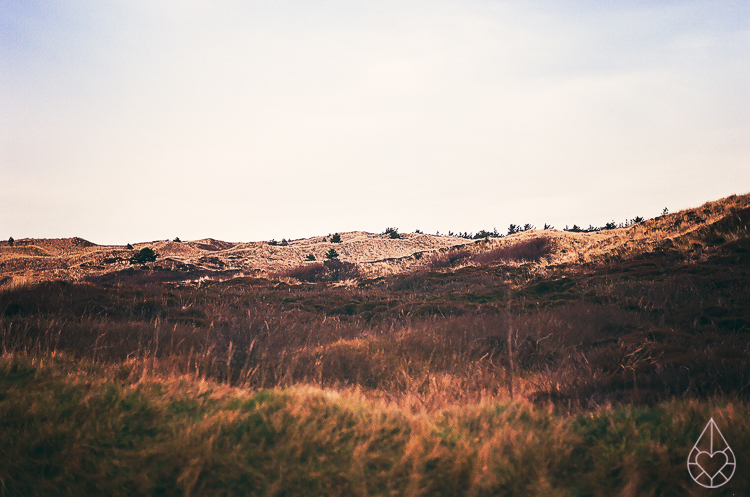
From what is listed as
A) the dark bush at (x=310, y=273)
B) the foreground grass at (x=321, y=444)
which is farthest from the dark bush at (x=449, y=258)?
the foreground grass at (x=321, y=444)

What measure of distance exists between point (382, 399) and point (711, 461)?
3.15 m

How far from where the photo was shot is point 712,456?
336 centimetres

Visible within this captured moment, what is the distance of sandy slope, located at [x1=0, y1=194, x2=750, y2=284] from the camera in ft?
59.2

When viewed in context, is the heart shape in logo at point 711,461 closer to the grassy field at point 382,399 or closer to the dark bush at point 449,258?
the grassy field at point 382,399

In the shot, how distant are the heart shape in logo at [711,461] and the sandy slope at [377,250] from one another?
14.6 metres

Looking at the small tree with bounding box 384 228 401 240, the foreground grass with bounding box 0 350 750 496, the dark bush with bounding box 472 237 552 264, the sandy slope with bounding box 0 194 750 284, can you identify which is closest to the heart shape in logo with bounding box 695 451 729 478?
the foreground grass with bounding box 0 350 750 496

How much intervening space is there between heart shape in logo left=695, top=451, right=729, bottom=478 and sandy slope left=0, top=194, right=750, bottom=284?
14614 mm

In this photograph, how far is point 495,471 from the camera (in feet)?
10.8

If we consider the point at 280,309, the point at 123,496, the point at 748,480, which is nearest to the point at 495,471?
the point at 748,480

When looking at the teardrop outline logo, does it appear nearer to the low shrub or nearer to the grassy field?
the grassy field

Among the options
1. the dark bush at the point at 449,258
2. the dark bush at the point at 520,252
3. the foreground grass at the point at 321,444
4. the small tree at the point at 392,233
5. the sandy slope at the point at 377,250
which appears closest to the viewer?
the foreground grass at the point at 321,444

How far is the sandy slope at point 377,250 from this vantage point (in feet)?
59.2

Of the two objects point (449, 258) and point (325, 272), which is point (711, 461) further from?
point (449, 258)

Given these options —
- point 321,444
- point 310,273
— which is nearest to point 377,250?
point 310,273
